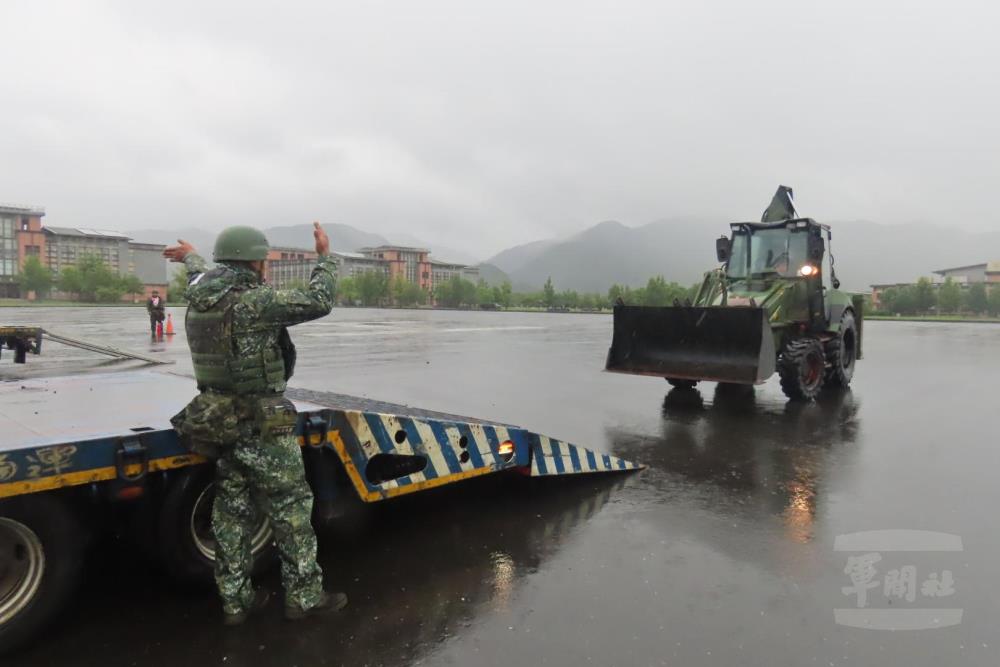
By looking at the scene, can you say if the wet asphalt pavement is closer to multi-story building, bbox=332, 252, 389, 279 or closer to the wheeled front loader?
the wheeled front loader

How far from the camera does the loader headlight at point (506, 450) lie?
4797mm

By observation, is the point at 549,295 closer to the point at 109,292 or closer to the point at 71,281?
the point at 109,292

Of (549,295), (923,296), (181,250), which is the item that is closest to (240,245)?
(181,250)

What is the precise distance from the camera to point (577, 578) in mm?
3771

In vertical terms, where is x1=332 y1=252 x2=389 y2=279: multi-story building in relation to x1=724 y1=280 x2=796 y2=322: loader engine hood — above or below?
above

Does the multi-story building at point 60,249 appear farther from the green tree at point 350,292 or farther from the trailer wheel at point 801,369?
the trailer wheel at point 801,369

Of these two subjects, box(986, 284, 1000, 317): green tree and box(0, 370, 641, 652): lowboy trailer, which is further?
box(986, 284, 1000, 317): green tree

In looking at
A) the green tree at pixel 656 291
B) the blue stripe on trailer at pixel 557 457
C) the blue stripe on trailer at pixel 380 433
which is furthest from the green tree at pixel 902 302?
the blue stripe on trailer at pixel 380 433

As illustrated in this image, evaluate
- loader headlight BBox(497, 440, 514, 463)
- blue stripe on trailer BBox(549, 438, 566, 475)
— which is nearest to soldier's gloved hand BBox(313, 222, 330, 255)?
loader headlight BBox(497, 440, 514, 463)

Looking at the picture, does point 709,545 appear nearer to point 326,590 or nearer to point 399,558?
point 399,558

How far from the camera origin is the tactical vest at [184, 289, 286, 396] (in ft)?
10.5

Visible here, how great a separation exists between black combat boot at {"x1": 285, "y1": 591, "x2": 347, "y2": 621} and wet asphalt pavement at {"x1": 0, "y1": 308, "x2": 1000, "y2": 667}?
2.6 inches

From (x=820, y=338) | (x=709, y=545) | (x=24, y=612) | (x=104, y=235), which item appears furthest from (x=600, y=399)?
(x=104, y=235)

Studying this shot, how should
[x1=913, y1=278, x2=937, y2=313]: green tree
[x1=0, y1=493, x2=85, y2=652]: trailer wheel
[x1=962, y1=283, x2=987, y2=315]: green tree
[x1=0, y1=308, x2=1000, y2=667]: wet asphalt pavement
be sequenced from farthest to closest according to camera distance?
[x1=962, y1=283, x2=987, y2=315]: green tree, [x1=913, y1=278, x2=937, y2=313]: green tree, [x1=0, y1=308, x2=1000, y2=667]: wet asphalt pavement, [x1=0, y1=493, x2=85, y2=652]: trailer wheel
